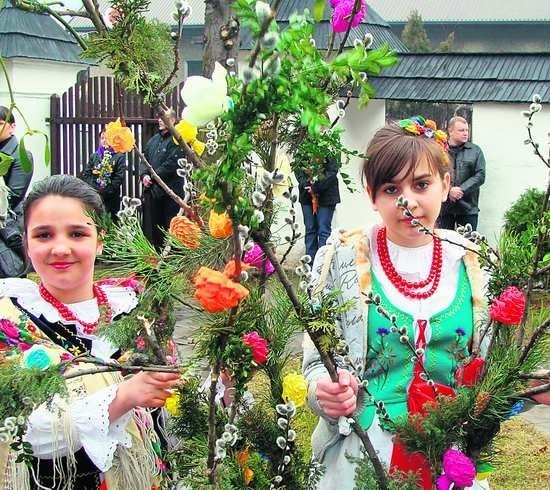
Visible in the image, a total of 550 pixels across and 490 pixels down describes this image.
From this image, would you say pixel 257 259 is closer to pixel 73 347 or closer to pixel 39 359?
pixel 39 359

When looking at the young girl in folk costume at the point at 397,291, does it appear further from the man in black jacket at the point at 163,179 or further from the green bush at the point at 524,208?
the green bush at the point at 524,208

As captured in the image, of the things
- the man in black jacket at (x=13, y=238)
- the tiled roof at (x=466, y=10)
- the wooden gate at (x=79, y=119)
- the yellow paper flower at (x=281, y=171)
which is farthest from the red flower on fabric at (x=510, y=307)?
the tiled roof at (x=466, y=10)

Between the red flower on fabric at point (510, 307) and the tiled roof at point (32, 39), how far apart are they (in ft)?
29.6

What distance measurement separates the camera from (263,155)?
1.35 meters

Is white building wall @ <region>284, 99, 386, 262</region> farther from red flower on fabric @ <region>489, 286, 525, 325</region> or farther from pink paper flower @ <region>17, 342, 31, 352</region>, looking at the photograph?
red flower on fabric @ <region>489, 286, 525, 325</region>

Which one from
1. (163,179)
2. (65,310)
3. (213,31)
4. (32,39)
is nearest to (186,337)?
(65,310)

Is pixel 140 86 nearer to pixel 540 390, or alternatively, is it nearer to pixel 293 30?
pixel 293 30

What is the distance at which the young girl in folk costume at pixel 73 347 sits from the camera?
1860 millimetres

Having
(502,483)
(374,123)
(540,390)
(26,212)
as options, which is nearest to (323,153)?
(540,390)

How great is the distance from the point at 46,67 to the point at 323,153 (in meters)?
9.63

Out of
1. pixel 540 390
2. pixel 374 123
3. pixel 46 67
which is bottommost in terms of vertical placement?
pixel 540 390

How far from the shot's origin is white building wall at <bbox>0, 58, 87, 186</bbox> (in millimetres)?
10180

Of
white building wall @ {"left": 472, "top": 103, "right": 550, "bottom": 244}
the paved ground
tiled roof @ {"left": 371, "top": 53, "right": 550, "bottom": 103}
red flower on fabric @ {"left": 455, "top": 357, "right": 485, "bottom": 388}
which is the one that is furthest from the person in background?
red flower on fabric @ {"left": 455, "top": 357, "right": 485, "bottom": 388}

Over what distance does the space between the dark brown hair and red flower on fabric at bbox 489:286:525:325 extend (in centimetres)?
52
